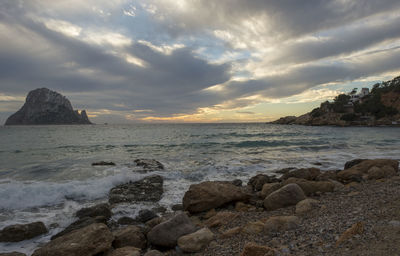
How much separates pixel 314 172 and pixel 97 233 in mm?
8432

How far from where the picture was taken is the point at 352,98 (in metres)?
91.8

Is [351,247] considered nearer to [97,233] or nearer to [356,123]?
[97,233]

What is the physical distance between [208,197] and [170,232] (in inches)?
84.1

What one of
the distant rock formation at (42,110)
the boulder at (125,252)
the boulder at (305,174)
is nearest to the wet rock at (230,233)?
the boulder at (125,252)

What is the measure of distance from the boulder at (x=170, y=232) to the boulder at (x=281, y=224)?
153 centimetres

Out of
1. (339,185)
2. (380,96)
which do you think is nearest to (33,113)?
(339,185)

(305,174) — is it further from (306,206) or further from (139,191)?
(139,191)

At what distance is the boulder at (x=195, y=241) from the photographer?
11.8 feet

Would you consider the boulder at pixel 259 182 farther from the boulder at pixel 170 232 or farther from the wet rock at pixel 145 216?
the boulder at pixel 170 232

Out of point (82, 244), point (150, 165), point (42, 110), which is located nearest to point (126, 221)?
point (82, 244)

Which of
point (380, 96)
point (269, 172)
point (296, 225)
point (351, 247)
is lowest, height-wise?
point (269, 172)

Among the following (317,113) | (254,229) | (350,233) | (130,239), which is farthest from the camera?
(317,113)

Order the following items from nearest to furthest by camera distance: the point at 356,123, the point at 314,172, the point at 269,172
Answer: the point at 314,172 → the point at 269,172 → the point at 356,123

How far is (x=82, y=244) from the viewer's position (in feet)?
12.1
